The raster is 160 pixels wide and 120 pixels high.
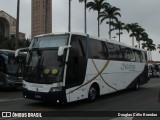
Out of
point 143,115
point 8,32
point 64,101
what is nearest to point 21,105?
point 64,101

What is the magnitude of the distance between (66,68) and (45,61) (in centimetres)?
98

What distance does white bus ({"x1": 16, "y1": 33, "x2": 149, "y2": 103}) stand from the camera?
44.8 ft

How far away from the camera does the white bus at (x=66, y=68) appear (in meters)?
13.6

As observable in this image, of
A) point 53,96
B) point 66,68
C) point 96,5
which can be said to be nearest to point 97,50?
point 66,68

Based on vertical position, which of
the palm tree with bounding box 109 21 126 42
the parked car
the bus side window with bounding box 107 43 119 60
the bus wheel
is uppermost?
the palm tree with bounding box 109 21 126 42

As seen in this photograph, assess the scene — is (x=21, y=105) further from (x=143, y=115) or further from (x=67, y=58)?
(x=143, y=115)

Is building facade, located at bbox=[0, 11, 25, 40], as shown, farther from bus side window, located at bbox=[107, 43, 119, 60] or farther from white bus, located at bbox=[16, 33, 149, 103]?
white bus, located at bbox=[16, 33, 149, 103]

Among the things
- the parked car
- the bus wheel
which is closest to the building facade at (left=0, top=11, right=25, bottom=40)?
the parked car

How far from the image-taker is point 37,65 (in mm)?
14172

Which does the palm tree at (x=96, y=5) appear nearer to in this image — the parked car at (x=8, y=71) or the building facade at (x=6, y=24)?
the building facade at (x=6, y=24)

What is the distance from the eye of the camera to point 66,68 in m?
13.8

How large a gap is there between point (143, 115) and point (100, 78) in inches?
206

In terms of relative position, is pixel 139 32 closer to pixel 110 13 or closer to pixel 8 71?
pixel 110 13

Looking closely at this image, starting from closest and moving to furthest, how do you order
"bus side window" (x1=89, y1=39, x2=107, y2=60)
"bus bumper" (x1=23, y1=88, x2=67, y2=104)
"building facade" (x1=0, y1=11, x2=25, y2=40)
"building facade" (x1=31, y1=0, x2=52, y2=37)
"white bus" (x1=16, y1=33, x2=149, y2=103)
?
1. "bus bumper" (x1=23, y1=88, x2=67, y2=104)
2. "white bus" (x1=16, y1=33, x2=149, y2=103)
3. "bus side window" (x1=89, y1=39, x2=107, y2=60)
4. "building facade" (x1=31, y1=0, x2=52, y2=37)
5. "building facade" (x1=0, y1=11, x2=25, y2=40)
